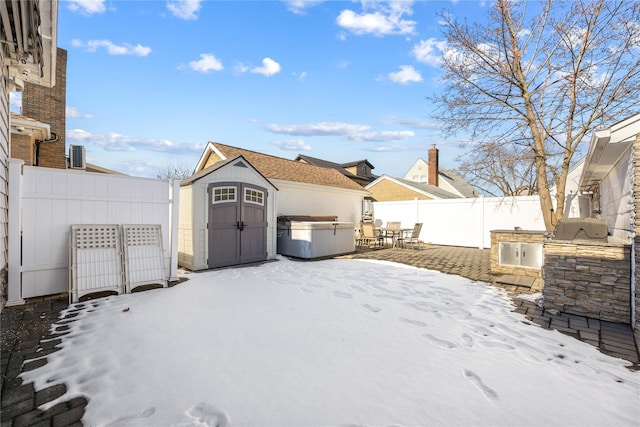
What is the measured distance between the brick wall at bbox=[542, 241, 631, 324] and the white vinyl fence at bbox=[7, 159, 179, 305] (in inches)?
271

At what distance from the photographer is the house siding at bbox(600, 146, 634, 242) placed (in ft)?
15.0

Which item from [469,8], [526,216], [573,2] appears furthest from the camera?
[526,216]

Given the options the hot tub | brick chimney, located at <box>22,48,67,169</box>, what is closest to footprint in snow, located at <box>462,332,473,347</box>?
the hot tub

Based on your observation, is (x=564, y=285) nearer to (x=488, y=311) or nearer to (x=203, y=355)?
(x=488, y=311)

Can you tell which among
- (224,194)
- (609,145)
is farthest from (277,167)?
(609,145)

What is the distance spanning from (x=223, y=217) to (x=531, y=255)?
7.15 m

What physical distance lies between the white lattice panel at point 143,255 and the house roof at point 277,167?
17.8 ft

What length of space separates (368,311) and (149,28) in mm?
7771

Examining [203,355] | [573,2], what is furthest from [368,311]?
[573,2]

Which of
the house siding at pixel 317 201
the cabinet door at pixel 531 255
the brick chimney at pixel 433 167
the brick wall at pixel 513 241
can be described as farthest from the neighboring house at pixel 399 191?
the cabinet door at pixel 531 255

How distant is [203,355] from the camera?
108 inches

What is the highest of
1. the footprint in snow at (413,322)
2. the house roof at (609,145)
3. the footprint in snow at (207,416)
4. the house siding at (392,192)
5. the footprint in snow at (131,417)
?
the house siding at (392,192)

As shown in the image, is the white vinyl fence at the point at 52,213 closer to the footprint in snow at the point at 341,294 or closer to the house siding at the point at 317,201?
the footprint in snow at the point at 341,294

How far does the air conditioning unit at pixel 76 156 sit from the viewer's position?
9.08 meters
